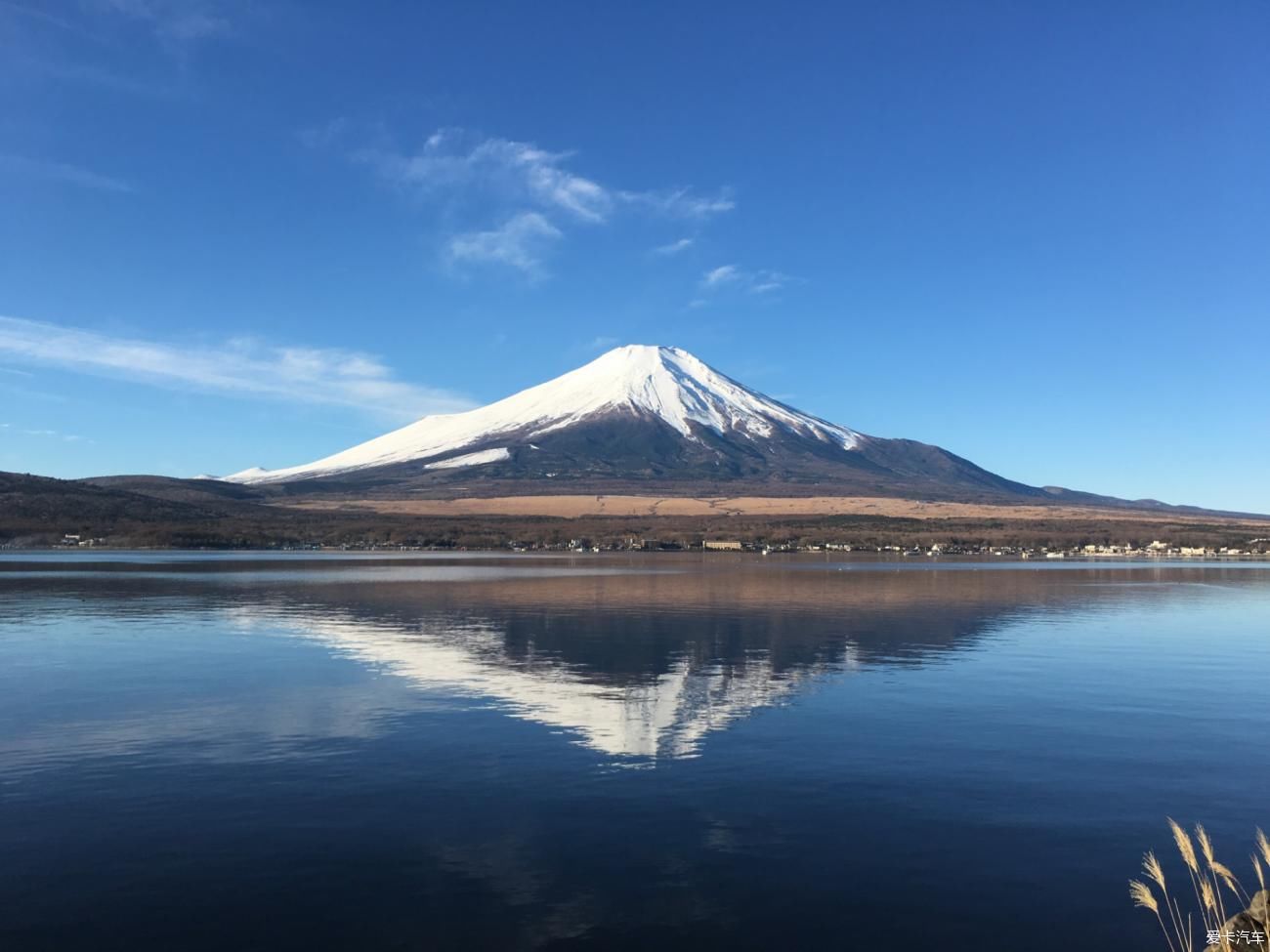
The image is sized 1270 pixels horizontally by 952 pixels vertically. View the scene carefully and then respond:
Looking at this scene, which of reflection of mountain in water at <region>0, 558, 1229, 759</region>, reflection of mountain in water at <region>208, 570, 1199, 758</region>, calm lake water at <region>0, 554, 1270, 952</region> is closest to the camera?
calm lake water at <region>0, 554, 1270, 952</region>

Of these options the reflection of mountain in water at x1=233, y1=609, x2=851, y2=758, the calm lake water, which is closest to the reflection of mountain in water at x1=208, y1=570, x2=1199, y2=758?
the reflection of mountain in water at x1=233, y1=609, x2=851, y2=758

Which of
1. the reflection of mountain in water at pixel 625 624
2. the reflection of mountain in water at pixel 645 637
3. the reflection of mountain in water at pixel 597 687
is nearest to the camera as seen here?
the reflection of mountain in water at pixel 597 687

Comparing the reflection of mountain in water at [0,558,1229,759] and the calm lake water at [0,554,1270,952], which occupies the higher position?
the reflection of mountain in water at [0,558,1229,759]

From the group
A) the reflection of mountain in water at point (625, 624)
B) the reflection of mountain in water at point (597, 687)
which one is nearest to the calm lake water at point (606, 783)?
the reflection of mountain in water at point (597, 687)

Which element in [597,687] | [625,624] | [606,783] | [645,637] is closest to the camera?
[606,783]

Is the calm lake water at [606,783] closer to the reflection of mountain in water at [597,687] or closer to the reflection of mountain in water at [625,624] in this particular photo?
the reflection of mountain in water at [597,687]

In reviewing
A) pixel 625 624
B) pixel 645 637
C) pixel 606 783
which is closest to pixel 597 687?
pixel 606 783

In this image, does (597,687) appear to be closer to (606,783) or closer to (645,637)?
(606,783)

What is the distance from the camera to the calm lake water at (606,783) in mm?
9172

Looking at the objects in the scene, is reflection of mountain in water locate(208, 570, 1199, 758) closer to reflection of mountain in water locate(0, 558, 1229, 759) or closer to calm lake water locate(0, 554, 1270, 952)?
reflection of mountain in water locate(0, 558, 1229, 759)

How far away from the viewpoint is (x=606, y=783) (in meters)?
13.2

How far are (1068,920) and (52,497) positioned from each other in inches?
5043

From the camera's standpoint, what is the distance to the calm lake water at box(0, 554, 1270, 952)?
30.1ft

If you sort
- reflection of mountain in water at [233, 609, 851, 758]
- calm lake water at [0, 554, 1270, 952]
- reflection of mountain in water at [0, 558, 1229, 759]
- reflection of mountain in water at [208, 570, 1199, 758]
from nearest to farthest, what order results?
1. calm lake water at [0, 554, 1270, 952]
2. reflection of mountain in water at [233, 609, 851, 758]
3. reflection of mountain in water at [208, 570, 1199, 758]
4. reflection of mountain in water at [0, 558, 1229, 759]
